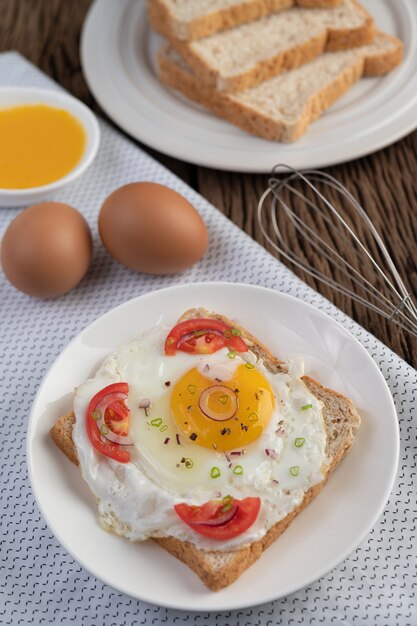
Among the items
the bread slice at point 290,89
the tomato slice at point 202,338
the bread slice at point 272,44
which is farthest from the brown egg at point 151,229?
the bread slice at point 272,44

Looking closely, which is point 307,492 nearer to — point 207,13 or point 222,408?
point 222,408

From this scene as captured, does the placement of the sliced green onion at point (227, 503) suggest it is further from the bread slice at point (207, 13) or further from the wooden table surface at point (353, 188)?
the bread slice at point (207, 13)

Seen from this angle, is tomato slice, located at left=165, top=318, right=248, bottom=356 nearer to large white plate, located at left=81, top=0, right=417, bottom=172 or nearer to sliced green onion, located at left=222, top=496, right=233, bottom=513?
sliced green onion, located at left=222, top=496, right=233, bottom=513

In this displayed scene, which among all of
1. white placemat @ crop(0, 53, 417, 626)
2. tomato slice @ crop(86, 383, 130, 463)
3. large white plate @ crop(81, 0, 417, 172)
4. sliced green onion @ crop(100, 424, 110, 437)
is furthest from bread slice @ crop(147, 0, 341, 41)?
sliced green onion @ crop(100, 424, 110, 437)

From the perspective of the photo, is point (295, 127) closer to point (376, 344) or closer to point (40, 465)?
point (376, 344)

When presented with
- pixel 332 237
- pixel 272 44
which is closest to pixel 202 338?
pixel 332 237
